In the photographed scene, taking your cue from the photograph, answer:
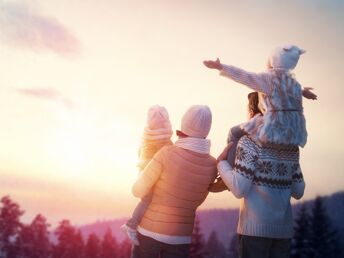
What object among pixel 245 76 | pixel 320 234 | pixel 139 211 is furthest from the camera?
pixel 320 234

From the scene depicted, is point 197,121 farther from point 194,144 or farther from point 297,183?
point 297,183

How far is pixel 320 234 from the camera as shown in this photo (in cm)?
4616

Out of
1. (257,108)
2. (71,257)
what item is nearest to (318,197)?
(71,257)

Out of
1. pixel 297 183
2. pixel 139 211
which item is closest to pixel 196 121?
pixel 139 211

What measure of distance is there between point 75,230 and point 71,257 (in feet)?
9.80

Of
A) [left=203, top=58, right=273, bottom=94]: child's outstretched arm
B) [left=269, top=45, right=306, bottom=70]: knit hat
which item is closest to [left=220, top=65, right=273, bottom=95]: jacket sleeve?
[left=203, top=58, right=273, bottom=94]: child's outstretched arm

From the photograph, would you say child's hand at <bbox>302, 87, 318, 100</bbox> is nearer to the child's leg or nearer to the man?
the man

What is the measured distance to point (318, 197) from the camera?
4669 centimetres

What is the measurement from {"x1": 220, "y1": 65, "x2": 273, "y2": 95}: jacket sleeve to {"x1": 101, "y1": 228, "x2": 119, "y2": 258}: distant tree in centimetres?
5726

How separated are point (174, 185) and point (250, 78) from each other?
1278mm

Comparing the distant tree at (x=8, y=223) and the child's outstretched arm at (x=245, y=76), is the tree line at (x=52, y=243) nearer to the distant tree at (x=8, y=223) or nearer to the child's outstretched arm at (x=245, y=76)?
the distant tree at (x=8, y=223)

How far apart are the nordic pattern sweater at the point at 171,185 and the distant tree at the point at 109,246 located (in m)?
56.7

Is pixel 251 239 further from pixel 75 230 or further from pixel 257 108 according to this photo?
pixel 75 230

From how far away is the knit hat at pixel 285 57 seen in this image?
19.7ft
